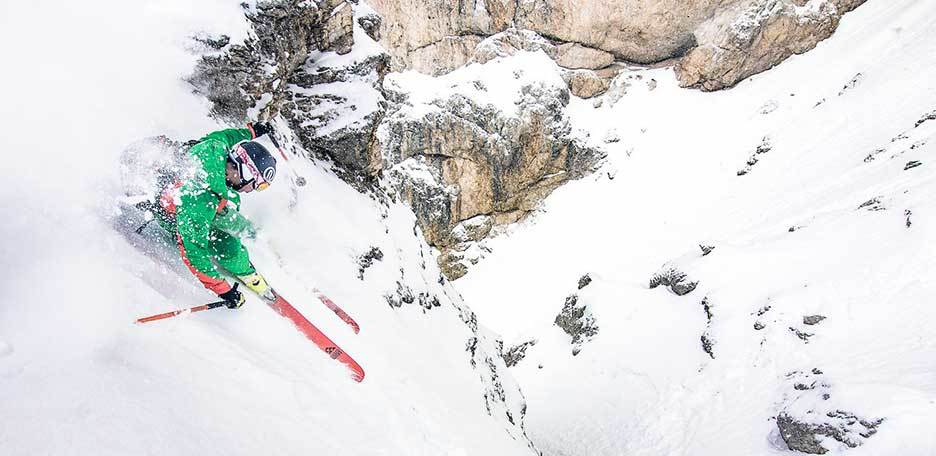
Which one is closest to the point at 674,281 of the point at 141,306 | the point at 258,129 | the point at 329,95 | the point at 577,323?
the point at 577,323

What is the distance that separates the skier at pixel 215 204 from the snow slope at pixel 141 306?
32cm

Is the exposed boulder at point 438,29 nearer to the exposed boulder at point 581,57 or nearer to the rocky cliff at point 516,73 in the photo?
the rocky cliff at point 516,73

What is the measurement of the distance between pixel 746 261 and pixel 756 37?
25.1m

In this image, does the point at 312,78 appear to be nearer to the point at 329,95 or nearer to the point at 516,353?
the point at 329,95

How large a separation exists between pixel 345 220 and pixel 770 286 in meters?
17.4

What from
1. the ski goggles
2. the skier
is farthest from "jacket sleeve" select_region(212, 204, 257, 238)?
the ski goggles

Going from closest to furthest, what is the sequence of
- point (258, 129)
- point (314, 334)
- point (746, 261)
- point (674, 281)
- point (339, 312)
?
point (314, 334)
point (258, 129)
point (339, 312)
point (746, 261)
point (674, 281)

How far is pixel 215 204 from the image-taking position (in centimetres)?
538

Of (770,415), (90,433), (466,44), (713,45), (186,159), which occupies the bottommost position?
(770,415)

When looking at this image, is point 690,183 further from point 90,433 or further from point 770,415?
point 90,433

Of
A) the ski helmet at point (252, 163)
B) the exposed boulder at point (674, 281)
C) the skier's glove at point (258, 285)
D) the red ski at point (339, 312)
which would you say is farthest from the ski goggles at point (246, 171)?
the exposed boulder at point (674, 281)

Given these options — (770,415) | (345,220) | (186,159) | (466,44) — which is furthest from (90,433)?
(466,44)

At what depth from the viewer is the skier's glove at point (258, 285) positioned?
5676mm

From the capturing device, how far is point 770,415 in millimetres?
14695
